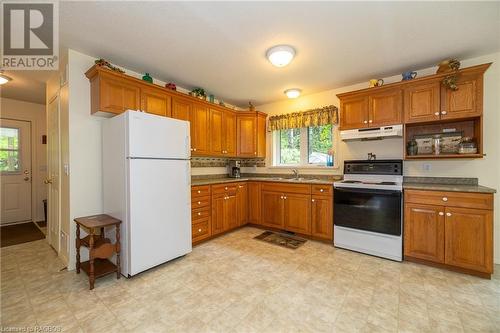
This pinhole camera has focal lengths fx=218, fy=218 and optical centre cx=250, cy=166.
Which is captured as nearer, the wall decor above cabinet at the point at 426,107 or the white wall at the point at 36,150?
the wall decor above cabinet at the point at 426,107

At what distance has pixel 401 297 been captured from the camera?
2.01 m

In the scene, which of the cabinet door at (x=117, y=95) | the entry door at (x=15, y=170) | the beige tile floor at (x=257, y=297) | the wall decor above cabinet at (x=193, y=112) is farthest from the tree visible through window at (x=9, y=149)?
the cabinet door at (x=117, y=95)

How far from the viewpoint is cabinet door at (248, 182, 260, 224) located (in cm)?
416

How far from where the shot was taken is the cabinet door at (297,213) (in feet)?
11.6

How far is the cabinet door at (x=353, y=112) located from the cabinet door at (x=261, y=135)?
1682 mm

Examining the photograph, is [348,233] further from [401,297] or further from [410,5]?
[410,5]

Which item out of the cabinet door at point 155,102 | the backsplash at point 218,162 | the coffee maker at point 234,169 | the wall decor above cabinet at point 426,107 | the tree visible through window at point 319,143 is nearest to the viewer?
the wall decor above cabinet at point 426,107

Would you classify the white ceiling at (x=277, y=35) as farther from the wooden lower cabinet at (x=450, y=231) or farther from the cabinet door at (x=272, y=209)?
the cabinet door at (x=272, y=209)

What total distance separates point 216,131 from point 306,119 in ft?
5.59

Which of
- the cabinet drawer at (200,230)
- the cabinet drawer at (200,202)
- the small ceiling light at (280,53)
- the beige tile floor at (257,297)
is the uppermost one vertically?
the small ceiling light at (280,53)

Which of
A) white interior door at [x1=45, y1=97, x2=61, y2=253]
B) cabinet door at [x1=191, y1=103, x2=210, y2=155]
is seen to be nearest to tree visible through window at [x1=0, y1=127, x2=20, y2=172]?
white interior door at [x1=45, y1=97, x2=61, y2=253]

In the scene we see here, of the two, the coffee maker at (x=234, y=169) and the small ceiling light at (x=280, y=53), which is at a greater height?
the small ceiling light at (x=280, y=53)

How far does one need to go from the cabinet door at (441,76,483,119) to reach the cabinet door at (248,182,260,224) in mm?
2923

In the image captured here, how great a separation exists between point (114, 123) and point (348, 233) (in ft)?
11.0
